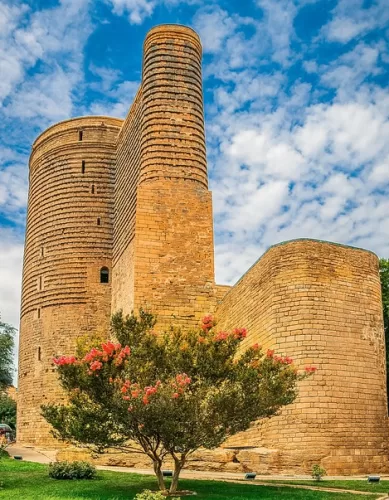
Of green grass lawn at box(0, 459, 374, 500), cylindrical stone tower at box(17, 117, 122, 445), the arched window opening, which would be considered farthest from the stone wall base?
the arched window opening

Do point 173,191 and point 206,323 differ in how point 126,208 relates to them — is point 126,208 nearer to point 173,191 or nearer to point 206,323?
point 173,191

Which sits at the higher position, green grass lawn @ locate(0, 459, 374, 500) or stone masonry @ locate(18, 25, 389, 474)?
stone masonry @ locate(18, 25, 389, 474)

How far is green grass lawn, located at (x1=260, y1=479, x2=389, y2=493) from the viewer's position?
10352 mm

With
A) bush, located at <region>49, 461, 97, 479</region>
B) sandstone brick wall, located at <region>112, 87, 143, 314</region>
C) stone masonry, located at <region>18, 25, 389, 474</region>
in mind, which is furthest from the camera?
sandstone brick wall, located at <region>112, 87, 143, 314</region>

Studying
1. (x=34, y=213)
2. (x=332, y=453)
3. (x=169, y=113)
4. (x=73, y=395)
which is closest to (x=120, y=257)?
(x=169, y=113)

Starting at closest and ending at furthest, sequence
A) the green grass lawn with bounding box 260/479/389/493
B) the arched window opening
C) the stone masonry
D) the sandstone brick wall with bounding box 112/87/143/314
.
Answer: the green grass lawn with bounding box 260/479/389/493
the stone masonry
the sandstone brick wall with bounding box 112/87/143/314
the arched window opening

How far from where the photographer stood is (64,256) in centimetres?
2583

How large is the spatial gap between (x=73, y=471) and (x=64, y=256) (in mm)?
14510

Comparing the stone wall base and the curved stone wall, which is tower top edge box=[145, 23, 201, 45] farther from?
the stone wall base

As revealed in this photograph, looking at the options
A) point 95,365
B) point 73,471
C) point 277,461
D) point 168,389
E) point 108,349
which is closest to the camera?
point 168,389

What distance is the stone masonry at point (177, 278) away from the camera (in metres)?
14.1

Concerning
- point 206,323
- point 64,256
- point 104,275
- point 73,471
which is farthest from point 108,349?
point 64,256

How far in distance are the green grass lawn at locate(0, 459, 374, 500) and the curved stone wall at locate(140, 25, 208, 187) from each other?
956cm

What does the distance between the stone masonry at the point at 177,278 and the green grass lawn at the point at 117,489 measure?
7.21 ft
